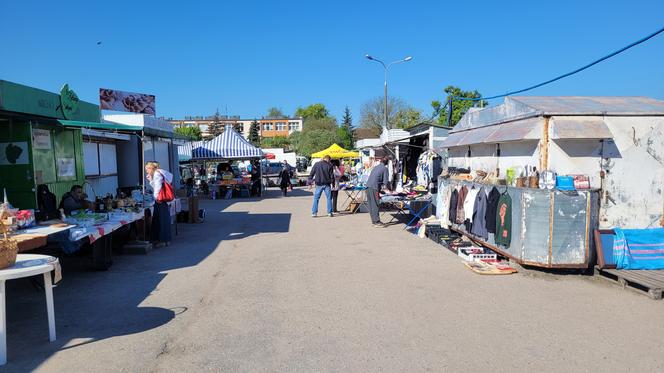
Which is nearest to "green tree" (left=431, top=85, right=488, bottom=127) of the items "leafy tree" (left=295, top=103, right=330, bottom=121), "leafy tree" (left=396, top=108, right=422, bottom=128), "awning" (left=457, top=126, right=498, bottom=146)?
"leafy tree" (left=396, top=108, right=422, bottom=128)

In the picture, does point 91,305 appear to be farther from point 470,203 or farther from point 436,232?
point 436,232

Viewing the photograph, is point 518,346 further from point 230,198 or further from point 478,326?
point 230,198

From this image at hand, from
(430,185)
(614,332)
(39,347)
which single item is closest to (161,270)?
(39,347)

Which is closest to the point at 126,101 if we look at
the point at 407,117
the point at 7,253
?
the point at 7,253

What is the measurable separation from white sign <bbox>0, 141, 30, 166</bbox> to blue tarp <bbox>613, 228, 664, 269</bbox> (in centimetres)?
1152

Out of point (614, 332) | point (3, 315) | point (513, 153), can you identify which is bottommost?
point (614, 332)

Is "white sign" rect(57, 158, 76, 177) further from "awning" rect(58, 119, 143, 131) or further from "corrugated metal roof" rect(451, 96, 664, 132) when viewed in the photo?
"corrugated metal roof" rect(451, 96, 664, 132)

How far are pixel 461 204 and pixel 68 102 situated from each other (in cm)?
1110

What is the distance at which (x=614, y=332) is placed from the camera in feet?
14.9

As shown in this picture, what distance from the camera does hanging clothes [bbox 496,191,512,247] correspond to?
22.9 feet

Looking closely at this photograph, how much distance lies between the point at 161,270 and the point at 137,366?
365 cm

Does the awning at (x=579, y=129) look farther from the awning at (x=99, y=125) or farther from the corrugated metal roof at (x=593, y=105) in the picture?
the awning at (x=99, y=125)

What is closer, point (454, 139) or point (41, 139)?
point (41, 139)

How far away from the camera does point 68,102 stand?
12.7 meters
